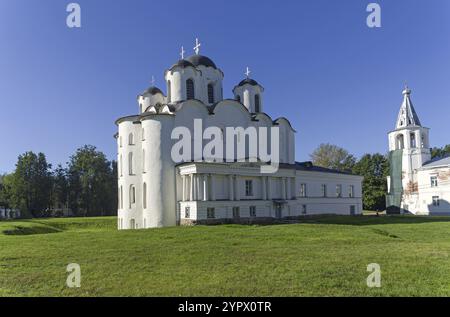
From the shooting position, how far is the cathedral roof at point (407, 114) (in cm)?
4753

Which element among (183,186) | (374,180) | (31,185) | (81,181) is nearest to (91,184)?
(81,181)

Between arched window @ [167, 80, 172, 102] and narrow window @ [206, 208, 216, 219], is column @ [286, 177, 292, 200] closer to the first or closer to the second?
narrow window @ [206, 208, 216, 219]

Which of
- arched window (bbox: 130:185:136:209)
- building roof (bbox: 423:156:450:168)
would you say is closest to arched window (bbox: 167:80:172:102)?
arched window (bbox: 130:185:136:209)

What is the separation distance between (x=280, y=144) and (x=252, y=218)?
952cm

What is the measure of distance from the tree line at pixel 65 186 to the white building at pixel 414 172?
42.6 m

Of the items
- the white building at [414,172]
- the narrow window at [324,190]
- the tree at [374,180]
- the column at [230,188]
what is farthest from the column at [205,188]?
the tree at [374,180]

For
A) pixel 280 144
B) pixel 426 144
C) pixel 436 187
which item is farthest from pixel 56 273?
pixel 426 144

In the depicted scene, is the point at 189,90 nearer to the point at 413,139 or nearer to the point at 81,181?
the point at 413,139

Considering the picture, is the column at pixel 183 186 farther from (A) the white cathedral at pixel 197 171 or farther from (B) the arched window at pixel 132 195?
(B) the arched window at pixel 132 195

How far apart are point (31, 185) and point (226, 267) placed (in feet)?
197

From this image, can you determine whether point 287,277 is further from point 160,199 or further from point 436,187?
point 436,187

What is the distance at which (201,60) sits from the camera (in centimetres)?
3631

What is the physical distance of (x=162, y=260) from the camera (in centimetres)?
1158

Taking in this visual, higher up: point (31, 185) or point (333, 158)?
point (333, 158)
